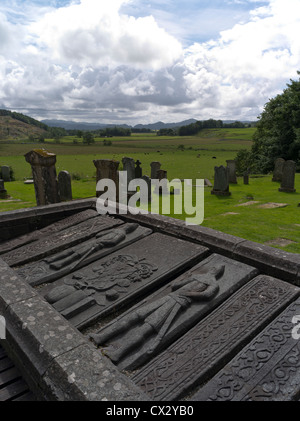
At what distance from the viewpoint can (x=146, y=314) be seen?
3.16 meters

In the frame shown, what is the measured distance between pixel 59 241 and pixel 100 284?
1.88 m

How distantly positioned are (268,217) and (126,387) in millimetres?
8887

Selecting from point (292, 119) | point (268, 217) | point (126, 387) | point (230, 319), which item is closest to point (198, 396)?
point (126, 387)

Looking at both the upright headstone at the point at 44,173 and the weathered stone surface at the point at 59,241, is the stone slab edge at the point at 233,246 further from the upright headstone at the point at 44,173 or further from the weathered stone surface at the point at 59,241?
the upright headstone at the point at 44,173

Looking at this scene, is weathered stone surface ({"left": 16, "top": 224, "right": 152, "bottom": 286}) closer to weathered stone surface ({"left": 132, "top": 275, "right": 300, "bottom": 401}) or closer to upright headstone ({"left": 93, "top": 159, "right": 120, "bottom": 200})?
weathered stone surface ({"left": 132, "top": 275, "right": 300, "bottom": 401})

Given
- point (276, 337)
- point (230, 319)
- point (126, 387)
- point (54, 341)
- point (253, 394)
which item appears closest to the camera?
point (126, 387)

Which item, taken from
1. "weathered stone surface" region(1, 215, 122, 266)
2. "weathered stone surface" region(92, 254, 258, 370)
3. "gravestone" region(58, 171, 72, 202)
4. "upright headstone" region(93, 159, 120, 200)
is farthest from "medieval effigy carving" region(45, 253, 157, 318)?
"gravestone" region(58, 171, 72, 202)

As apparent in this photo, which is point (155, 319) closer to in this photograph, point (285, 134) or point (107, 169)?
point (107, 169)

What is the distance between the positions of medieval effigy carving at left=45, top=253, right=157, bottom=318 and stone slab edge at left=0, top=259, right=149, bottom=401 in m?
0.47

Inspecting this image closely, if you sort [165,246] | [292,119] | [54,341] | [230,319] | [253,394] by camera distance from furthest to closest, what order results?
1. [292,119]
2. [165,246]
3. [230,319]
4. [54,341]
5. [253,394]

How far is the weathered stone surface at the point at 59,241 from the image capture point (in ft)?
16.2

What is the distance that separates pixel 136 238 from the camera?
509 centimetres

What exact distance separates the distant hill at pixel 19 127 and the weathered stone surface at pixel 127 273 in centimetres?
10230
